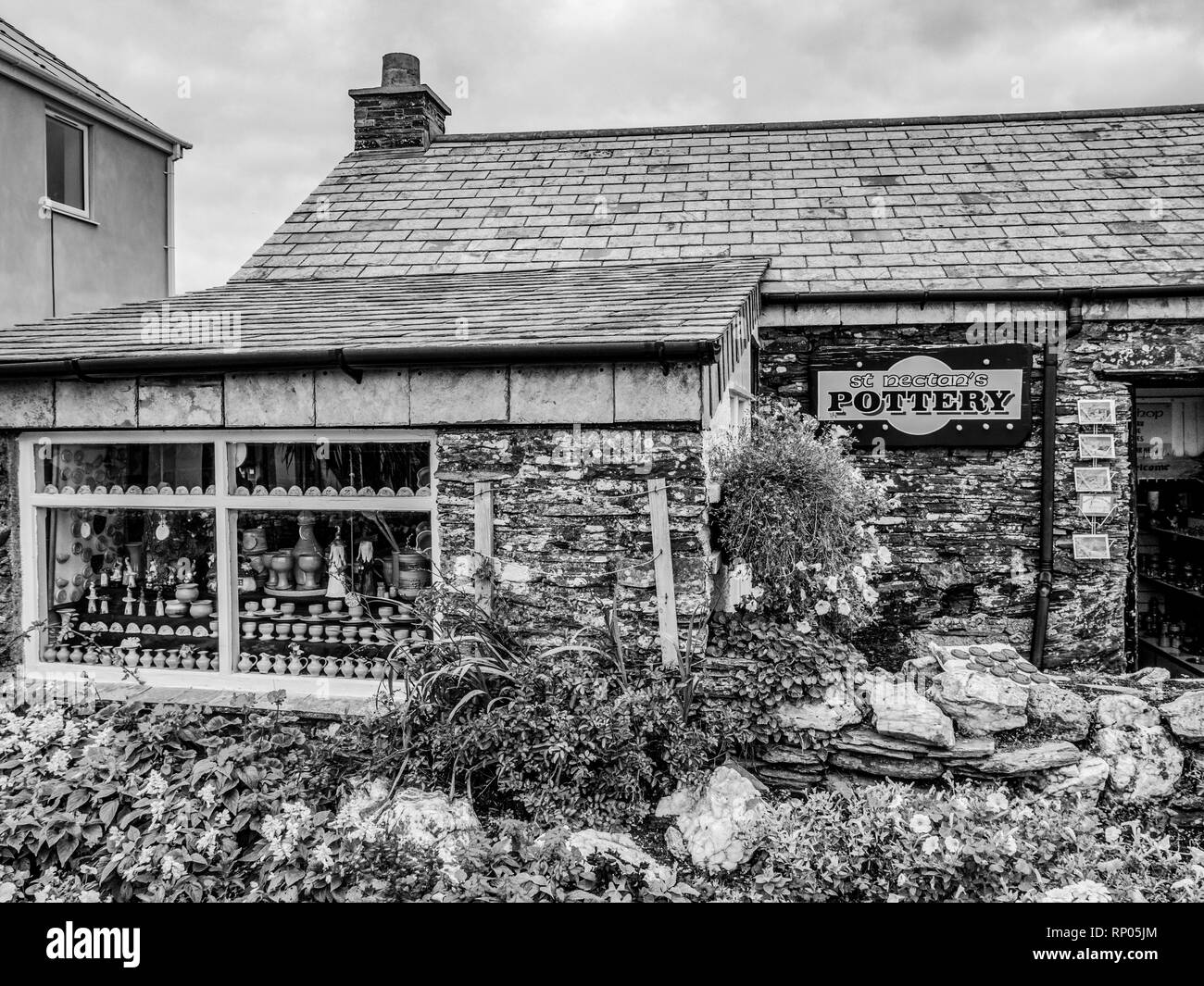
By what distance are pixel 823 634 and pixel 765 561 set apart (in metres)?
0.57

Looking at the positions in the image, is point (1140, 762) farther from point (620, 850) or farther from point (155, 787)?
point (155, 787)

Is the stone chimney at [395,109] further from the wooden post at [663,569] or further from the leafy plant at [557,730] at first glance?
the leafy plant at [557,730]

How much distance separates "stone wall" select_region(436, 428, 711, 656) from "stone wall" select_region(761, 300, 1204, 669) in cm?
303

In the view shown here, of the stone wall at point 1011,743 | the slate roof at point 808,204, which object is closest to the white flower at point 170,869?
the stone wall at point 1011,743

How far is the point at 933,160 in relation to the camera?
32.6 feet

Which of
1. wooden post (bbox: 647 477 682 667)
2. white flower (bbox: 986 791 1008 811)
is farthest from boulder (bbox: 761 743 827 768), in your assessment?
white flower (bbox: 986 791 1008 811)

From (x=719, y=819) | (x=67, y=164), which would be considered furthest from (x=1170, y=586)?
(x=67, y=164)

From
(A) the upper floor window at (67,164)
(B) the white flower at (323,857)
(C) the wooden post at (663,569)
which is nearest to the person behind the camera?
(B) the white flower at (323,857)

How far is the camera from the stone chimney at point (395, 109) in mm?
11266

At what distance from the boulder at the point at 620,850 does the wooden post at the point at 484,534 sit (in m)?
1.56

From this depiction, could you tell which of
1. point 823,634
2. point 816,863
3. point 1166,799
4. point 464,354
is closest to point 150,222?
point 464,354
